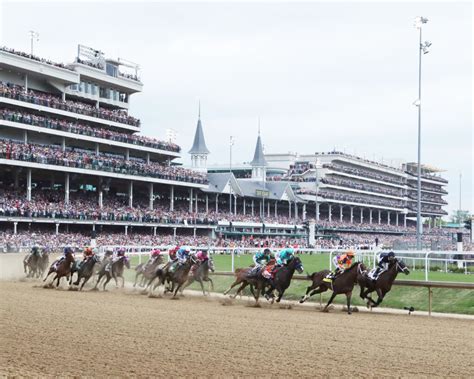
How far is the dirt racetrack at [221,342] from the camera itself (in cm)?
811

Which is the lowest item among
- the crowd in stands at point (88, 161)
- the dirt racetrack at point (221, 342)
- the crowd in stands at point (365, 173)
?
the dirt racetrack at point (221, 342)

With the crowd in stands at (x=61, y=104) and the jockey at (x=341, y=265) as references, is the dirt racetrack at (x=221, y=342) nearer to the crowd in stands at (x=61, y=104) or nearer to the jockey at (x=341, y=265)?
the jockey at (x=341, y=265)

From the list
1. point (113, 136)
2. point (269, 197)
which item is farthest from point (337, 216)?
point (113, 136)

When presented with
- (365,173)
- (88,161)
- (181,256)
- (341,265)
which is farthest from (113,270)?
(365,173)

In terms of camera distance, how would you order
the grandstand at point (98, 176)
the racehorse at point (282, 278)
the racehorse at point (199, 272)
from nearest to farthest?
the racehorse at point (282, 278)
the racehorse at point (199, 272)
the grandstand at point (98, 176)

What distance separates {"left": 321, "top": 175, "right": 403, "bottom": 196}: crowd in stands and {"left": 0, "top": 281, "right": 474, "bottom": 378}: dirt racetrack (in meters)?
70.9

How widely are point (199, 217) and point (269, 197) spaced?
52.0 ft

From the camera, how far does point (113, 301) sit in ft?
54.3

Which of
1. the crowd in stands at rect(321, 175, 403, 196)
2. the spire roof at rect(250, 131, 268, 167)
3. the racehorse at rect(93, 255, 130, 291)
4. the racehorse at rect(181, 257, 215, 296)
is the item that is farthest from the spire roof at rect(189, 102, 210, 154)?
the racehorse at rect(181, 257, 215, 296)

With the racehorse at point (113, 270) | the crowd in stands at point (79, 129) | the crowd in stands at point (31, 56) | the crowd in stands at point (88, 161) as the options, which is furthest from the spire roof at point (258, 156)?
the racehorse at point (113, 270)

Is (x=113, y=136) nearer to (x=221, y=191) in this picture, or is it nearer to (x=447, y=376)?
(x=221, y=191)

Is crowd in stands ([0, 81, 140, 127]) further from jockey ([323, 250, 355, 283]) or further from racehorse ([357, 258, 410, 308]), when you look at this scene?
racehorse ([357, 258, 410, 308])

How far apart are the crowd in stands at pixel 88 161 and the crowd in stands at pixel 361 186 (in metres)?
33.2

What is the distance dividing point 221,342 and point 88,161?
118 ft
